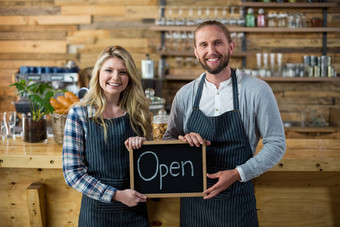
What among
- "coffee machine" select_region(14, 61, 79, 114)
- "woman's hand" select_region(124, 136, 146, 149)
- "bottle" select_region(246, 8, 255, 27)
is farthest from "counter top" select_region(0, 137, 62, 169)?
"bottle" select_region(246, 8, 255, 27)

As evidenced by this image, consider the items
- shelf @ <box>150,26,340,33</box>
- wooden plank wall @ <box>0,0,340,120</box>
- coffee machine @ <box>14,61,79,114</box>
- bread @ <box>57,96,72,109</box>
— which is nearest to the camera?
bread @ <box>57,96,72,109</box>

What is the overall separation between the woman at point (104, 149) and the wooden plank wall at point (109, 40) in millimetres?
3315

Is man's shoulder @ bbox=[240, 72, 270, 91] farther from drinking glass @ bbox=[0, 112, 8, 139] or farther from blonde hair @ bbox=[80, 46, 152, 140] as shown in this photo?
drinking glass @ bbox=[0, 112, 8, 139]

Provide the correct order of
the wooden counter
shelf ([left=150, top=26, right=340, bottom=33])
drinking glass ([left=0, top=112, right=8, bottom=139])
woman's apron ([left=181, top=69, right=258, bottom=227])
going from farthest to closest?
shelf ([left=150, top=26, right=340, bottom=33]) < drinking glass ([left=0, top=112, right=8, bottom=139]) < the wooden counter < woman's apron ([left=181, top=69, right=258, bottom=227])

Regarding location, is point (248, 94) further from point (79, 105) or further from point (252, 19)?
point (252, 19)

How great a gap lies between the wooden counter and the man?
0.43 metres

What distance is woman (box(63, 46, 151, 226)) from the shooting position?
61.2 inches

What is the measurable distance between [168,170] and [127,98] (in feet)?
1.27

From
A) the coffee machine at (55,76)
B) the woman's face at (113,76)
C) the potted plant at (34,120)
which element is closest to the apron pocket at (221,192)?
the woman's face at (113,76)

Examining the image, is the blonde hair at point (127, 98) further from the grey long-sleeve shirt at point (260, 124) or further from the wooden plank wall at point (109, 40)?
the wooden plank wall at point (109, 40)

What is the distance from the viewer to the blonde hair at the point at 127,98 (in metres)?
1.62

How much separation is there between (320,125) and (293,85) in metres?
0.65

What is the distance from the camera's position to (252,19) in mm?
4758

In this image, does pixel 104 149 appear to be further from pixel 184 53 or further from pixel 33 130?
pixel 184 53
